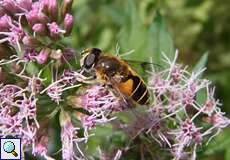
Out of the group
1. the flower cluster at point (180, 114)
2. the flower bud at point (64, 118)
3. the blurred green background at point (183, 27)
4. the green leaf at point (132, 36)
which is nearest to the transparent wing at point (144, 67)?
the flower cluster at point (180, 114)

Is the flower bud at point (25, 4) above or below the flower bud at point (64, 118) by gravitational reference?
above

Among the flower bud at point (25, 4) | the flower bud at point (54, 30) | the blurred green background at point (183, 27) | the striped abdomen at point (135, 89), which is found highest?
the blurred green background at point (183, 27)

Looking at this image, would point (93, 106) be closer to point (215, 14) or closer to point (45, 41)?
point (45, 41)

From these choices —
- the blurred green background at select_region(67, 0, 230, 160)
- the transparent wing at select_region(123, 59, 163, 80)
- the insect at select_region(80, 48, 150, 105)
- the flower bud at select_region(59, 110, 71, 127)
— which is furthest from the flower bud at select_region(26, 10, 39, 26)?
the blurred green background at select_region(67, 0, 230, 160)

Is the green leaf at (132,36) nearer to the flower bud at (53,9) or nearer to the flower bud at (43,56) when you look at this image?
the flower bud at (53,9)

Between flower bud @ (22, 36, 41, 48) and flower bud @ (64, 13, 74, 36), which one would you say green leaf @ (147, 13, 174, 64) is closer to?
flower bud @ (64, 13, 74, 36)

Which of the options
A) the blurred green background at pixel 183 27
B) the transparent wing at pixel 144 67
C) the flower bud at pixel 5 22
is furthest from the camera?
the blurred green background at pixel 183 27
